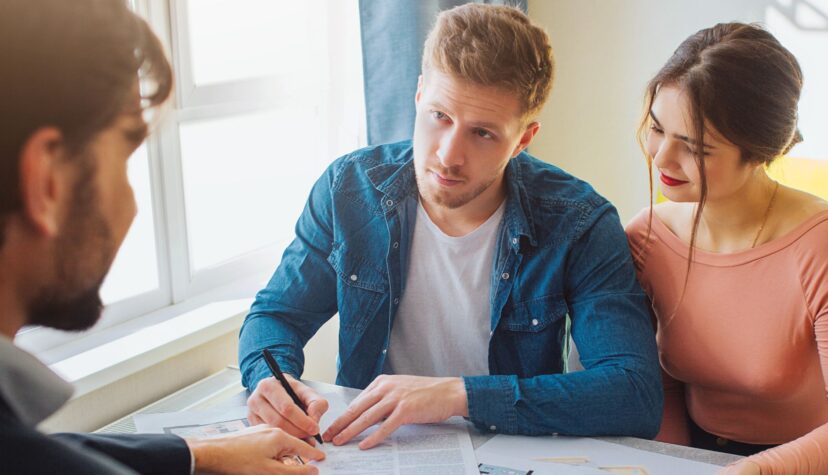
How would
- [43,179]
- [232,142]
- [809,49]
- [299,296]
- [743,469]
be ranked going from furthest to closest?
1. [809,49]
2. [232,142]
3. [299,296]
4. [743,469]
5. [43,179]

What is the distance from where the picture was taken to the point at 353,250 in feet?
5.18

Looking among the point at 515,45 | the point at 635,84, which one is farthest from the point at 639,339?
the point at 635,84

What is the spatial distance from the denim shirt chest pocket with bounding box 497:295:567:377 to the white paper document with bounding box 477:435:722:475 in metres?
0.31

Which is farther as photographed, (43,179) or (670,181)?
(670,181)

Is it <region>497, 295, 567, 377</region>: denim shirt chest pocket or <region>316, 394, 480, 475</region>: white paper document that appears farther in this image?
<region>497, 295, 567, 377</region>: denim shirt chest pocket

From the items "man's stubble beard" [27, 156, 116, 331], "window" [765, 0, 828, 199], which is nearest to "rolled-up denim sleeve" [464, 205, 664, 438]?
"man's stubble beard" [27, 156, 116, 331]

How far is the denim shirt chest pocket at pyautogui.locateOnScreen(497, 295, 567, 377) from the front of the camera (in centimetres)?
149

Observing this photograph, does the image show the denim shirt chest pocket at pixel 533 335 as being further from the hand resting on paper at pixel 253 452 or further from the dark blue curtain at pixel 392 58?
the dark blue curtain at pixel 392 58

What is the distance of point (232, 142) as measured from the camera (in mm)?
2193

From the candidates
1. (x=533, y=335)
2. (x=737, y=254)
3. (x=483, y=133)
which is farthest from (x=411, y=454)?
(x=737, y=254)

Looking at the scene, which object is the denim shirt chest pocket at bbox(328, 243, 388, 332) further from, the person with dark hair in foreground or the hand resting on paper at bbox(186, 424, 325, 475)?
the person with dark hair in foreground

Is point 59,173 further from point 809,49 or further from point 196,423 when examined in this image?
point 809,49

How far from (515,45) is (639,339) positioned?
1.83 ft

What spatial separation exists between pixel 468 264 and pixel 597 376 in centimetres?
37
